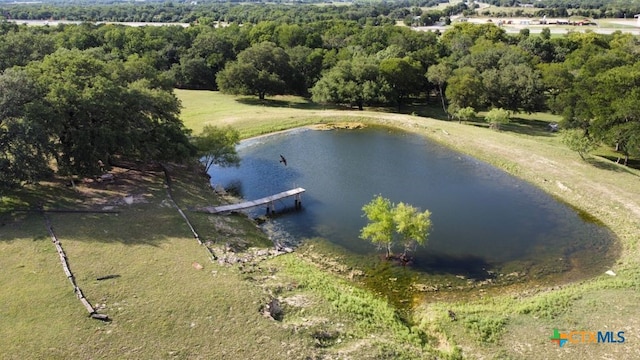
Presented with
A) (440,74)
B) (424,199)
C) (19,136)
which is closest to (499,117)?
(440,74)

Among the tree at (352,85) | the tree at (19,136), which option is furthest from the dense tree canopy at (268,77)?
→ the tree at (352,85)

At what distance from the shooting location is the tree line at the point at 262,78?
34031mm

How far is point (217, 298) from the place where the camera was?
76.6 ft

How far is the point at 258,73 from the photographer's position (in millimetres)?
73875

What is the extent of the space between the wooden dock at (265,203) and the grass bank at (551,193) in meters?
16.2

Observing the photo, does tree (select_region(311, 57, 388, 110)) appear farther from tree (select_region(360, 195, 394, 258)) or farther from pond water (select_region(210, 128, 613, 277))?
tree (select_region(360, 195, 394, 258))

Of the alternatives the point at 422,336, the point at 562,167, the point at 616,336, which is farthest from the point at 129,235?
the point at 562,167

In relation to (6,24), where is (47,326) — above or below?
below

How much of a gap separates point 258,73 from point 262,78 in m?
1.27

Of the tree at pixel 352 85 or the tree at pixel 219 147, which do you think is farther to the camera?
the tree at pixel 352 85

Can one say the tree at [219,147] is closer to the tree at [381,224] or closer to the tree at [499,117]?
the tree at [381,224]

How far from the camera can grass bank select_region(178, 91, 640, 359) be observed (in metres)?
22.2

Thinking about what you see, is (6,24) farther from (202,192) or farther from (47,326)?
(47,326)

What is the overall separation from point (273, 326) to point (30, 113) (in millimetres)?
23407
